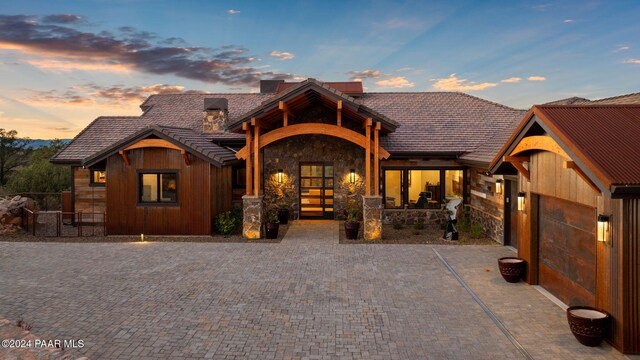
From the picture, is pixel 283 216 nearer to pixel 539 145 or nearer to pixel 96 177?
pixel 96 177

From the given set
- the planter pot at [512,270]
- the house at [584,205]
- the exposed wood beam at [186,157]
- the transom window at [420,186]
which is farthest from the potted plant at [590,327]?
the exposed wood beam at [186,157]

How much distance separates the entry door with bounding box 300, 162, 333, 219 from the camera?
1850 cm

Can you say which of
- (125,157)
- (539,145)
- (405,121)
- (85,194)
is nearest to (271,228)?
(125,157)

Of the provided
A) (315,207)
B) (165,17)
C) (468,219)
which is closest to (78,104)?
(165,17)

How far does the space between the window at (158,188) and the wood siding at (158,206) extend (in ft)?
0.73

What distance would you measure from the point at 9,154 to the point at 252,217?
1380 inches

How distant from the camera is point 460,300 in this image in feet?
27.7

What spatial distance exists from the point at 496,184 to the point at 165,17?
55.8 feet

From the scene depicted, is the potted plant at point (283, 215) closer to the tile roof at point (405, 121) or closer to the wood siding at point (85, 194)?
the tile roof at point (405, 121)

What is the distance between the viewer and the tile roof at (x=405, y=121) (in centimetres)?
1761

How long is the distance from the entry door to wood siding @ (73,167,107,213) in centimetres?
910

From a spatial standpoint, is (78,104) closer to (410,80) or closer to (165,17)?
(165,17)

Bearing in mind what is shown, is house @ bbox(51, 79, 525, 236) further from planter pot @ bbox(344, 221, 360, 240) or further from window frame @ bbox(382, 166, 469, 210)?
planter pot @ bbox(344, 221, 360, 240)

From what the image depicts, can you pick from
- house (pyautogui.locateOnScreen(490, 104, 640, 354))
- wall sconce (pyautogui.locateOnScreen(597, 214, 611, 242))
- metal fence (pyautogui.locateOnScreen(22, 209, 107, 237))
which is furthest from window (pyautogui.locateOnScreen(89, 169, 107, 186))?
wall sconce (pyautogui.locateOnScreen(597, 214, 611, 242))
